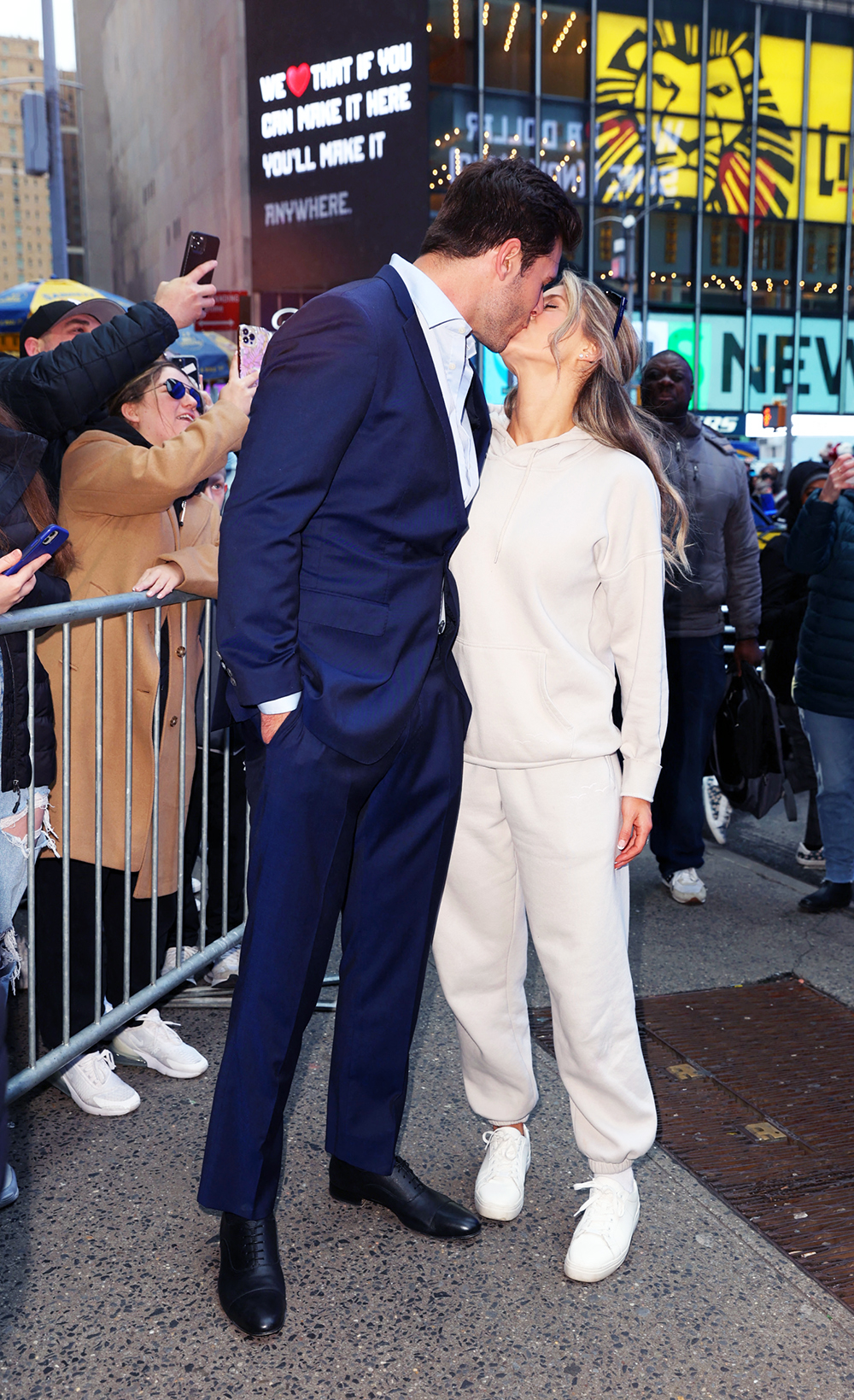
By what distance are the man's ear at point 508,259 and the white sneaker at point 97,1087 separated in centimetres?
241

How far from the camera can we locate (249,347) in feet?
11.8

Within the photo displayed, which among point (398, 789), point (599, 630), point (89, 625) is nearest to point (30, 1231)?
point (398, 789)

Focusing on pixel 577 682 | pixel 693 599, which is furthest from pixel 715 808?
pixel 577 682

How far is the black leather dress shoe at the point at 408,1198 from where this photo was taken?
283 centimetres

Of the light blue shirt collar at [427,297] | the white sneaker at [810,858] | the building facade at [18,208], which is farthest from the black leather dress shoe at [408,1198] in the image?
the building facade at [18,208]

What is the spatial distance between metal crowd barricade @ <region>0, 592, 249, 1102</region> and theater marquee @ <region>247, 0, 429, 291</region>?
73.8 ft

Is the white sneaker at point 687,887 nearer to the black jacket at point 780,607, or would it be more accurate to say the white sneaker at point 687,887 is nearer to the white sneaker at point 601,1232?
the black jacket at point 780,607

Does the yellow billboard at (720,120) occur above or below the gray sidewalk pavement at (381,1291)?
above

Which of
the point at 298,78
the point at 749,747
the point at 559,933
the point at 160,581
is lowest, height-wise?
the point at 749,747

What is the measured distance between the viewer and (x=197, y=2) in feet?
107

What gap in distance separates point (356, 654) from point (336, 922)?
0.62 m

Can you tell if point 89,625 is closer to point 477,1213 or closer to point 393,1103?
point 393,1103

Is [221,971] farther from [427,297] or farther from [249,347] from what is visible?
[427,297]

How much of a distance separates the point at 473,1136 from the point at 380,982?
813 millimetres
